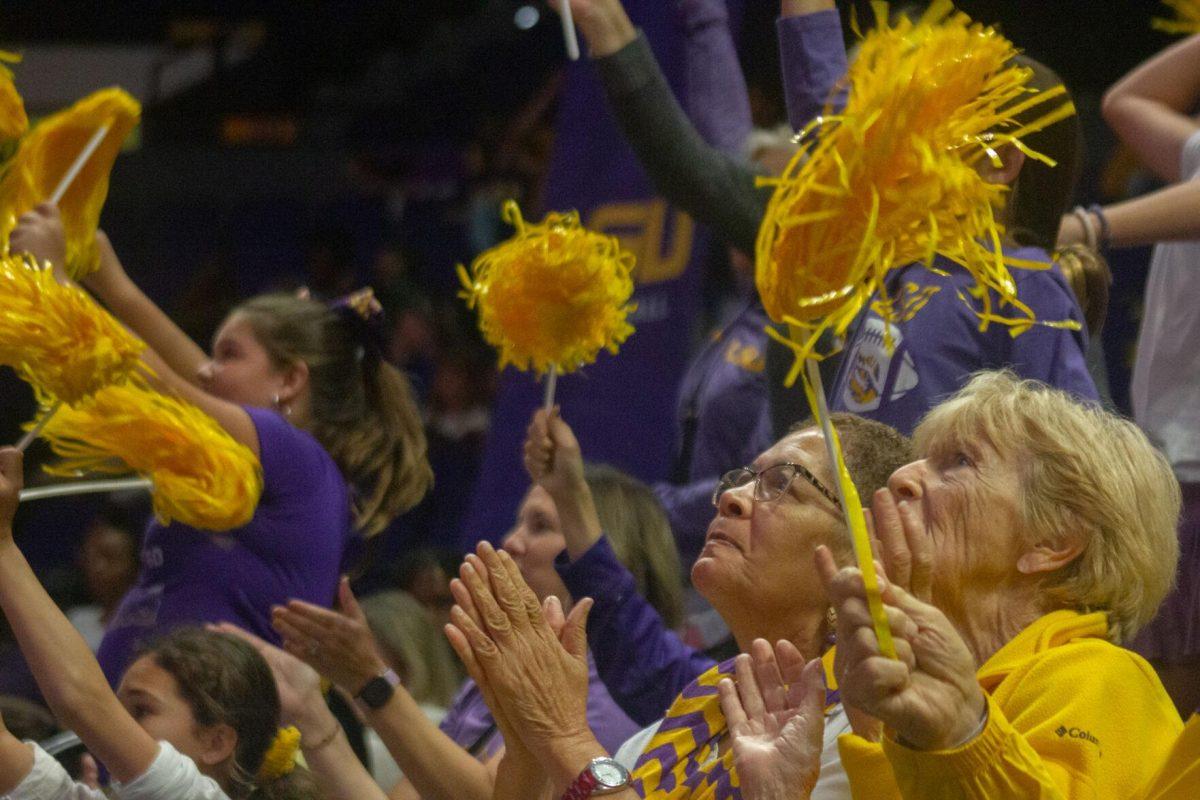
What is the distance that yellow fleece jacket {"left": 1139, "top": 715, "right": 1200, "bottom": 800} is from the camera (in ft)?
5.56

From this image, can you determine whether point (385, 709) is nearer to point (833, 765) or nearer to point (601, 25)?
point (833, 765)

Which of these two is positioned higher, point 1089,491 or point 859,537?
point 859,537

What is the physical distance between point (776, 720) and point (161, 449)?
129 centimetres

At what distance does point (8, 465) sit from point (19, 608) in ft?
0.64

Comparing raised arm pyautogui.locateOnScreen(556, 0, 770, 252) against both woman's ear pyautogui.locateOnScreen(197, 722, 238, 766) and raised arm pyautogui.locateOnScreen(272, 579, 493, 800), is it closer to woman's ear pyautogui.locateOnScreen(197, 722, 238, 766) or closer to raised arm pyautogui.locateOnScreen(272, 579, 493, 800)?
raised arm pyautogui.locateOnScreen(272, 579, 493, 800)

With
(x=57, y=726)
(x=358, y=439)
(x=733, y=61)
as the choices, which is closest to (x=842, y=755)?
(x=358, y=439)

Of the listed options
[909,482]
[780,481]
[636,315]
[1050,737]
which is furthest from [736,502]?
[636,315]

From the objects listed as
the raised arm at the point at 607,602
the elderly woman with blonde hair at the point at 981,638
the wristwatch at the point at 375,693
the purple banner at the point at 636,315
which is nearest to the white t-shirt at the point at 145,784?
the wristwatch at the point at 375,693

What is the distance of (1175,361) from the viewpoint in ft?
9.74

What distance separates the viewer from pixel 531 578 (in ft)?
10.1

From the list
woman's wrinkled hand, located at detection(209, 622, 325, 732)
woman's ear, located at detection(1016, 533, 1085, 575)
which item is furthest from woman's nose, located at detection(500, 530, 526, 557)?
woman's ear, located at detection(1016, 533, 1085, 575)

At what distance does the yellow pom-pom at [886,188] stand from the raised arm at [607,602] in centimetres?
112

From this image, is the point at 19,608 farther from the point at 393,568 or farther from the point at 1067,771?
the point at 393,568

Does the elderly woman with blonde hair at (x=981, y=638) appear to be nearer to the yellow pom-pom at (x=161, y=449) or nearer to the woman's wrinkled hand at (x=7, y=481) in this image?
the woman's wrinkled hand at (x=7, y=481)
